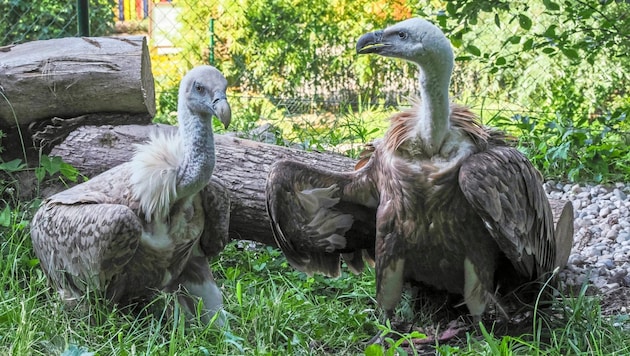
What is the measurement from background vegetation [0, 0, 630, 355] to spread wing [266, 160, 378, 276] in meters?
0.24

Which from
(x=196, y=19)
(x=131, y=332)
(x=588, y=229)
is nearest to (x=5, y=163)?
(x=131, y=332)

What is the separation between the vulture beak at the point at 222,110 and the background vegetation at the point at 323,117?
79cm

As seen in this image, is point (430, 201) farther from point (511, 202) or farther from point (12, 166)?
point (12, 166)

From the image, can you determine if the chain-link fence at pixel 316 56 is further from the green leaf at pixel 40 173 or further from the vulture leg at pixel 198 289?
the vulture leg at pixel 198 289

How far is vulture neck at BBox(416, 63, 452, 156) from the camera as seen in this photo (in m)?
3.40

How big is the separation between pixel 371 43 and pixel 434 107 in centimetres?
35

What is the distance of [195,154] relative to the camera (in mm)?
3486

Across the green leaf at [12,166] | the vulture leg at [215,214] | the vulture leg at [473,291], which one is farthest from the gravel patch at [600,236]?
the green leaf at [12,166]

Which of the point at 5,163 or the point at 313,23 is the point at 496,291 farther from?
the point at 313,23


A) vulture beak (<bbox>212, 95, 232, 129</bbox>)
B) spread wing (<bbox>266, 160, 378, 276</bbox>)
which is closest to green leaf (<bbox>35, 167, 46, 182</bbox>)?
spread wing (<bbox>266, 160, 378, 276</bbox>)

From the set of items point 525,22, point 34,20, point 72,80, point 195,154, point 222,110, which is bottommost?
point 34,20

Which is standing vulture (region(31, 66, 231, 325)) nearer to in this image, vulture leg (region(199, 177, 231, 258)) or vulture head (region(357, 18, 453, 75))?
vulture leg (region(199, 177, 231, 258))

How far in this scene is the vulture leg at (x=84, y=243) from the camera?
335 cm

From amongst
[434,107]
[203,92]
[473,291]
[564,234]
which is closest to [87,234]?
[203,92]
